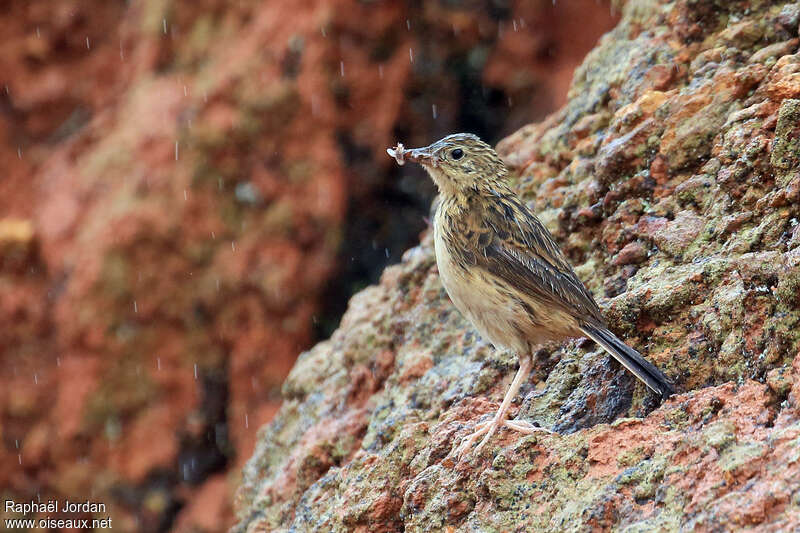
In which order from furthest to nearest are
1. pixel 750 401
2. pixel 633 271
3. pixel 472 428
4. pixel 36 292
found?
pixel 36 292 < pixel 633 271 < pixel 472 428 < pixel 750 401

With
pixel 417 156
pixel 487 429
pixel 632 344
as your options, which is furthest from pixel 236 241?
pixel 632 344

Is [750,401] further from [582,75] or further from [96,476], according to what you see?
[96,476]

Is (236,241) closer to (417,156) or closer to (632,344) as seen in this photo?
(417,156)

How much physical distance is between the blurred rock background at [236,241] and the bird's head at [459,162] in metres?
4.78

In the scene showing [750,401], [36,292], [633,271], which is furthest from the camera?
[36,292]

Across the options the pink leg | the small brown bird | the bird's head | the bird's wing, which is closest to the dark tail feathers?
the small brown bird

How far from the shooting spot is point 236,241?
970 centimetres

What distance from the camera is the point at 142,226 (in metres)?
9.79

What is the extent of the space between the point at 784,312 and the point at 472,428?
4.71ft

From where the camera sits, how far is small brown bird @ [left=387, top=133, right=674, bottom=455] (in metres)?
3.98

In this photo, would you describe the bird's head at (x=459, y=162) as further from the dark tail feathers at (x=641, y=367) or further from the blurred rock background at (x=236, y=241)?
the blurred rock background at (x=236, y=241)

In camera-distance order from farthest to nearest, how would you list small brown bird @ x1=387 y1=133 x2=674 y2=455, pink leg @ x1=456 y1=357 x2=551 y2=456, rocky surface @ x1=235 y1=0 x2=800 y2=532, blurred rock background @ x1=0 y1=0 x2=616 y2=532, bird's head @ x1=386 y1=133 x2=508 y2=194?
1. blurred rock background @ x1=0 y1=0 x2=616 y2=532
2. bird's head @ x1=386 y1=133 x2=508 y2=194
3. small brown bird @ x1=387 y1=133 x2=674 y2=455
4. pink leg @ x1=456 y1=357 x2=551 y2=456
5. rocky surface @ x1=235 y1=0 x2=800 y2=532

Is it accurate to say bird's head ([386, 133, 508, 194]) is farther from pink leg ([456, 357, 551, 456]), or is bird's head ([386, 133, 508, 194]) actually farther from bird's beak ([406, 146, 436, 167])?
pink leg ([456, 357, 551, 456])

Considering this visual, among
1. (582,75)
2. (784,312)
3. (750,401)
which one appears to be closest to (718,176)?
(784,312)
